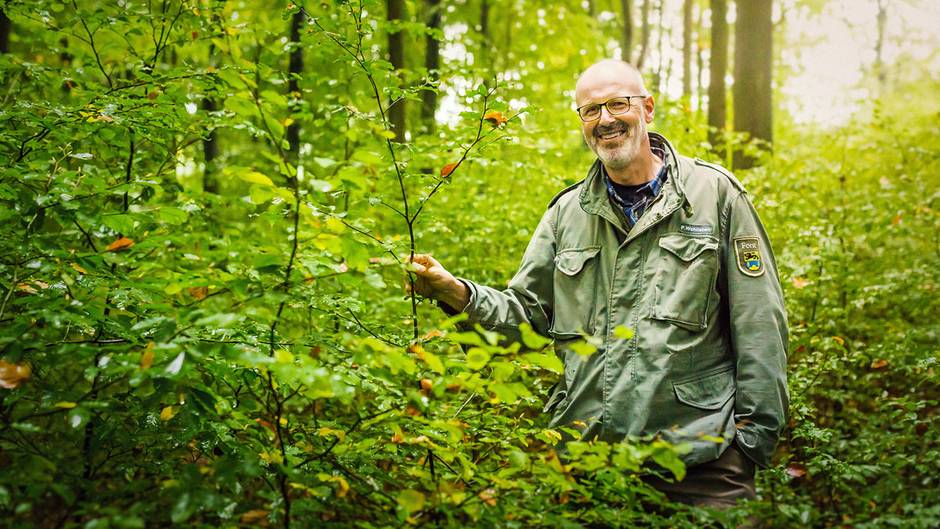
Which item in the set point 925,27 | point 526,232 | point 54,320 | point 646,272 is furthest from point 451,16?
point 925,27

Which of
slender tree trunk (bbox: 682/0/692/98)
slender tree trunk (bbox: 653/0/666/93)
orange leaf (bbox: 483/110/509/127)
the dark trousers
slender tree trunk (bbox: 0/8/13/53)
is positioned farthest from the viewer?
slender tree trunk (bbox: 653/0/666/93)

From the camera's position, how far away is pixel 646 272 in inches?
96.9

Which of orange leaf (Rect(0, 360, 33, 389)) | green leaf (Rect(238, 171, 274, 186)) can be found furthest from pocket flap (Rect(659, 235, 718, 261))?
orange leaf (Rect(0, 360, 33, 389))

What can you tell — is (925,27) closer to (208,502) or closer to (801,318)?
(801,318)

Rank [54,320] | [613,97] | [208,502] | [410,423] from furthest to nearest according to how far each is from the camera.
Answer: [613,97], [410,423], [54,320], [208,502]

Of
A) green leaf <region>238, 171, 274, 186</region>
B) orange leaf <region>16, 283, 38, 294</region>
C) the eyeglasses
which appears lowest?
orange leaf <region>16, 283, 38, 294</region>

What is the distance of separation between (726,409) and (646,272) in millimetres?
603

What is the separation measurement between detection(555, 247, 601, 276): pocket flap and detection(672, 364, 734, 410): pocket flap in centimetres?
64

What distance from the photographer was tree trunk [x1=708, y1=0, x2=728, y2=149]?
346 inches

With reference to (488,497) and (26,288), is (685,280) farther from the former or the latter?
(26,288)

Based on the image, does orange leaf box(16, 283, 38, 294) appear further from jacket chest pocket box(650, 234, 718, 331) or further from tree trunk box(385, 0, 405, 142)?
tree trunk box(385, 0, 405, 142)

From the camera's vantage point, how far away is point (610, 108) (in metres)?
2.70

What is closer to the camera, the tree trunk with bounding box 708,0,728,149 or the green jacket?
the green jacket

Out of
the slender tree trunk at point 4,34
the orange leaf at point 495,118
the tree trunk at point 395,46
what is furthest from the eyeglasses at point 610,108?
the slender tree trunk at point 4,34
